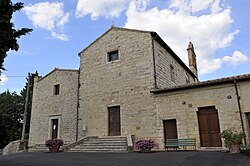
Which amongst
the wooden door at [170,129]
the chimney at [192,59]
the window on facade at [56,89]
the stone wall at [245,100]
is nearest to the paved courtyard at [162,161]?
the stone wall at [245,100]

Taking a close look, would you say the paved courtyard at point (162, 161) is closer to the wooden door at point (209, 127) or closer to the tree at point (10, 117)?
the wooden door at point (209, 127)

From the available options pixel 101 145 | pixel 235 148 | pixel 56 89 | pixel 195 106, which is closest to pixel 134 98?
pixel 101 145

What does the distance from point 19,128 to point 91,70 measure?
64.8 ft

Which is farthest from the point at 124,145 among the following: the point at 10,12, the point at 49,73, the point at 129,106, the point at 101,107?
the point at 49,73

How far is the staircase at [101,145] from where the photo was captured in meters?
11.7

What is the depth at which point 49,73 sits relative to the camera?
19.0 metres

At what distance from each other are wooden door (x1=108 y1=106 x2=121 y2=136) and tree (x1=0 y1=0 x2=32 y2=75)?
870cm

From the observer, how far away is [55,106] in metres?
17.7

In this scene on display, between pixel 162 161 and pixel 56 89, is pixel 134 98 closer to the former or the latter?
pixel 162 161

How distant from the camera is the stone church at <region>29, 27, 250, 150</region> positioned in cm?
1103

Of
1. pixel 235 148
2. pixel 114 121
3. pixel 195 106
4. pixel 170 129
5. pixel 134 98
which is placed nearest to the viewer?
pixel 235 148

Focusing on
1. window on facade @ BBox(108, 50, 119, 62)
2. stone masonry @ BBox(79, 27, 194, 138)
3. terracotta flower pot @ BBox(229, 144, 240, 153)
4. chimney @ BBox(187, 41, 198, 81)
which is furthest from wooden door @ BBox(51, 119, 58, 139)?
chimney @ BBox(187, 41, 198, 81)

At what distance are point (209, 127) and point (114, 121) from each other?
5761 mm

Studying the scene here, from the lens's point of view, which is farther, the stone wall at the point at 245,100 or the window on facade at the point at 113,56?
the window on facade at the point at 113,56
